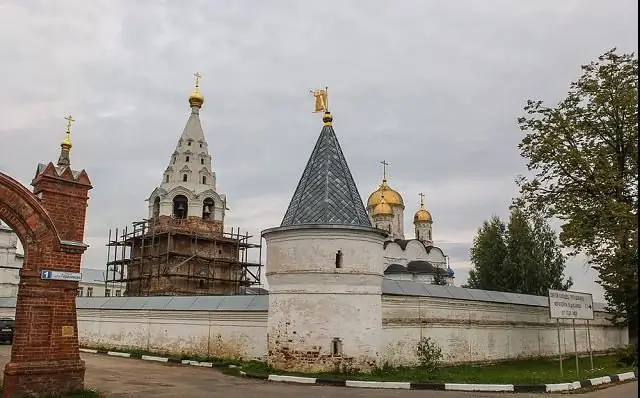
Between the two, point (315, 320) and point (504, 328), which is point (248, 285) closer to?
point (504, 328)

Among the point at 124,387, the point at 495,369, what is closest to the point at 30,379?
the point at 124,387

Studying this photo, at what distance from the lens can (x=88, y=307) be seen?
25297mm

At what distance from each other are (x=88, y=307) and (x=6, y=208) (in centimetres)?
1632

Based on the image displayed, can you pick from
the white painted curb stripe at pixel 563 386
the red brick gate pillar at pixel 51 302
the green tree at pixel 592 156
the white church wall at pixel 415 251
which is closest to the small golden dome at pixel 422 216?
the white church wall at pixel 415 251

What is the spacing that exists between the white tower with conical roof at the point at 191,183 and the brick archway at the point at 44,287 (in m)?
20.1

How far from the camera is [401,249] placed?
4119 centimetres

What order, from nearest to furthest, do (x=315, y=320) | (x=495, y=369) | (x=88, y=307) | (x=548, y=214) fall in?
(x=315, y=320) → (x=495, y=369) → (x=548, y=214) → (x=88, y=307)

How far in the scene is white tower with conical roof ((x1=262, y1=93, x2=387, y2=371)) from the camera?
1467 cm

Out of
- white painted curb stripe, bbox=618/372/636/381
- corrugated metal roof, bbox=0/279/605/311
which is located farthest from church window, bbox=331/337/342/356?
white painted curb stripe, bbox=618/372/636/381

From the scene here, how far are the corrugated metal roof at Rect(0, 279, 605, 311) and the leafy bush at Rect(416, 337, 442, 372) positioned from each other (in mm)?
1442

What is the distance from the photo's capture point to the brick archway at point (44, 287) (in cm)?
996

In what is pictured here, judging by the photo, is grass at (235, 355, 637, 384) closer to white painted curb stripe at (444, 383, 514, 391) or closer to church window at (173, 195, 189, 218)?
white painted curb stripe at (444, 383, 514, 391)

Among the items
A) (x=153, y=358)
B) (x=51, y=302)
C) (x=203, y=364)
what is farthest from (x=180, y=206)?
(x=51, y=302)

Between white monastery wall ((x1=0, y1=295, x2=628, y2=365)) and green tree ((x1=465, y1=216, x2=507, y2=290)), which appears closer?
white monastery wall ((x1=0, y1=295, x2=628, y2=365))
